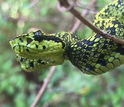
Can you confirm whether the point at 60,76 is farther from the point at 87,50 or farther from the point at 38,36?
the point at 38,36

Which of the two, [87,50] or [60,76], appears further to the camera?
[60,76]

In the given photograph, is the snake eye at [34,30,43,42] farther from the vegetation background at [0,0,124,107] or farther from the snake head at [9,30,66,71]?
the vegetation background at [0,0,124,107]

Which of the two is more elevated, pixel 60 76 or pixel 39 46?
pixel 39 46

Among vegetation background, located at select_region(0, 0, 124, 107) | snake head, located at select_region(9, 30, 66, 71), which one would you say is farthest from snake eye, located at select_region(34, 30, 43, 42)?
vegetation background, located at select_region(0, 0, 124, 107)

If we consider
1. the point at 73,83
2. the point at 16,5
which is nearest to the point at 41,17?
the point at 16,5

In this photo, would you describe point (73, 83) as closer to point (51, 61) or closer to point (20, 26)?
point (20, 26)

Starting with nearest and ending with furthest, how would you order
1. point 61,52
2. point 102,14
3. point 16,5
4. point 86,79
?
point 61,52, point 102,14, point 86,79, point 16,5

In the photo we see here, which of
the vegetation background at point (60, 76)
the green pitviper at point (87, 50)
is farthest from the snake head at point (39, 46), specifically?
the vegetation background at point (60, 76)

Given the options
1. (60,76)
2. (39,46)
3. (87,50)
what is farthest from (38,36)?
(60,76)

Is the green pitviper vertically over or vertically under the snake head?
under
